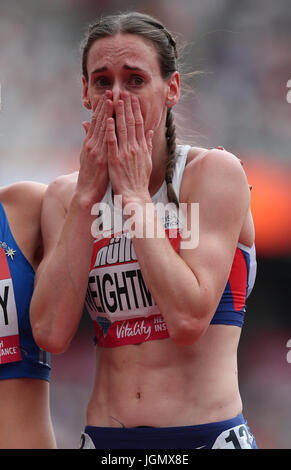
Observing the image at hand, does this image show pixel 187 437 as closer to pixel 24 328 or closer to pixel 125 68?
pixel 24 328

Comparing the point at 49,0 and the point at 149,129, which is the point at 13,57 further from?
the point at 149,129

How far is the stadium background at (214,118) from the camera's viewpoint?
6.53 meters

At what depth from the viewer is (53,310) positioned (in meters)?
2.69

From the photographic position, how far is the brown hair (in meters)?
2.82

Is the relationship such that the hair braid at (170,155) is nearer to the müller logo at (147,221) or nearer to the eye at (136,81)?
the müller logo at (147,221)

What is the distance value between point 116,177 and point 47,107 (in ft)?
17.0

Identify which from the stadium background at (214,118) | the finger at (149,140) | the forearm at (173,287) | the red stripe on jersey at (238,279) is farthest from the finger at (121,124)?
the stadium background at (214,118)

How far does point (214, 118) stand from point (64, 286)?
15.5 feet

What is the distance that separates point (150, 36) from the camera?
9.30ft

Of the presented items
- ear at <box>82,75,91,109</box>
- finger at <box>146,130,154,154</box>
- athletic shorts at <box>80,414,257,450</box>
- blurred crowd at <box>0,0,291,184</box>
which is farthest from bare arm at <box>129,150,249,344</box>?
blurred crowd at <box>0,0,291,184</box>

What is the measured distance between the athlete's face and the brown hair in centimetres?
3

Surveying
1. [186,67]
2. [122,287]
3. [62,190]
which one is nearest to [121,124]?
[62,190]

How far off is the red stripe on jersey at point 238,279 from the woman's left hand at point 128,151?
1.50 feet
